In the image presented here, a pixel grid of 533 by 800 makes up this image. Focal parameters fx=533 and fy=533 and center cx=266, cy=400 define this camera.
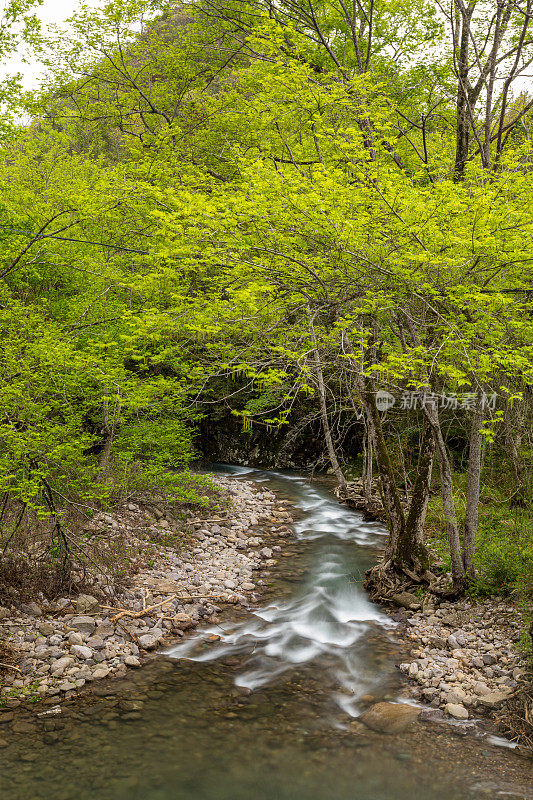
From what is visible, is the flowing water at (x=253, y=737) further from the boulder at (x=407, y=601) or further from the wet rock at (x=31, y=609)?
the wet rock at (x=31, y=609)

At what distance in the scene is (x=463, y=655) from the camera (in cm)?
611

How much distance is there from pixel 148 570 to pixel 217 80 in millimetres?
11751

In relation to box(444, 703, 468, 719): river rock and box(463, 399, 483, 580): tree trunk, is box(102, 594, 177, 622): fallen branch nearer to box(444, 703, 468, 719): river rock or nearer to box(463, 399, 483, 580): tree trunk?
box(444, 703, 468, 719): river rock

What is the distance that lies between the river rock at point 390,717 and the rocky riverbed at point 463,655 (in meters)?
0.30

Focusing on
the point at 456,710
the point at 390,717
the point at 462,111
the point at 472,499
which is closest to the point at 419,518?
the point at 472,499

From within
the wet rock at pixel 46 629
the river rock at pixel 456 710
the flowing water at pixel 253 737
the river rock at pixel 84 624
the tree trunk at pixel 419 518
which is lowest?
the flowing water at pixel 253 737

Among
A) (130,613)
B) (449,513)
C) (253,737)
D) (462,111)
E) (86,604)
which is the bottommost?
(253,737)

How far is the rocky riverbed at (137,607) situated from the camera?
5828mm

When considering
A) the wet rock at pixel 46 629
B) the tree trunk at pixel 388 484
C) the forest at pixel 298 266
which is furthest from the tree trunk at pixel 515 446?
the wet rock at pixel 46 629

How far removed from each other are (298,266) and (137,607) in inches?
198

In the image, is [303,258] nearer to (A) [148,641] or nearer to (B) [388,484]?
(B) [388,484]

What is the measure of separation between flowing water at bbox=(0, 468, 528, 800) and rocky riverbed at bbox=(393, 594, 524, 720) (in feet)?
1.05

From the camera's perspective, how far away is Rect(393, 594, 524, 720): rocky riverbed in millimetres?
5418

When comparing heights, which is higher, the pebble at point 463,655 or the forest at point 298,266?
the forest at point 298,266
